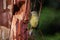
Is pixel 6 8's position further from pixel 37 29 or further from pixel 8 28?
pixel 37 29

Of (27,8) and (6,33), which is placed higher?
(27,8)

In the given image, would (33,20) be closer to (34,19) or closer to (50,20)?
(34,19)

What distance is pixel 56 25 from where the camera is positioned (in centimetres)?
121

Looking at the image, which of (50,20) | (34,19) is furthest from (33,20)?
(50,20)

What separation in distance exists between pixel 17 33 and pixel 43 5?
246mm

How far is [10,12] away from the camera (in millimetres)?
1328

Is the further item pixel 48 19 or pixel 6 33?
pixel 6 33

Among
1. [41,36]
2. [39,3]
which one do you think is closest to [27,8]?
[39,3]

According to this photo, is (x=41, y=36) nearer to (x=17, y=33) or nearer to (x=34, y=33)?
(x=34, y=33)

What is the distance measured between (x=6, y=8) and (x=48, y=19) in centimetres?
29

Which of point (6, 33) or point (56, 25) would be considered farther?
point (6, 33)

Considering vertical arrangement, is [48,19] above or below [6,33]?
above

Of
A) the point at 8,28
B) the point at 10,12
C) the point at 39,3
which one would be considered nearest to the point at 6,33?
the point at 8,28

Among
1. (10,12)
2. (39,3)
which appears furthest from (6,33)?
(39,3)
